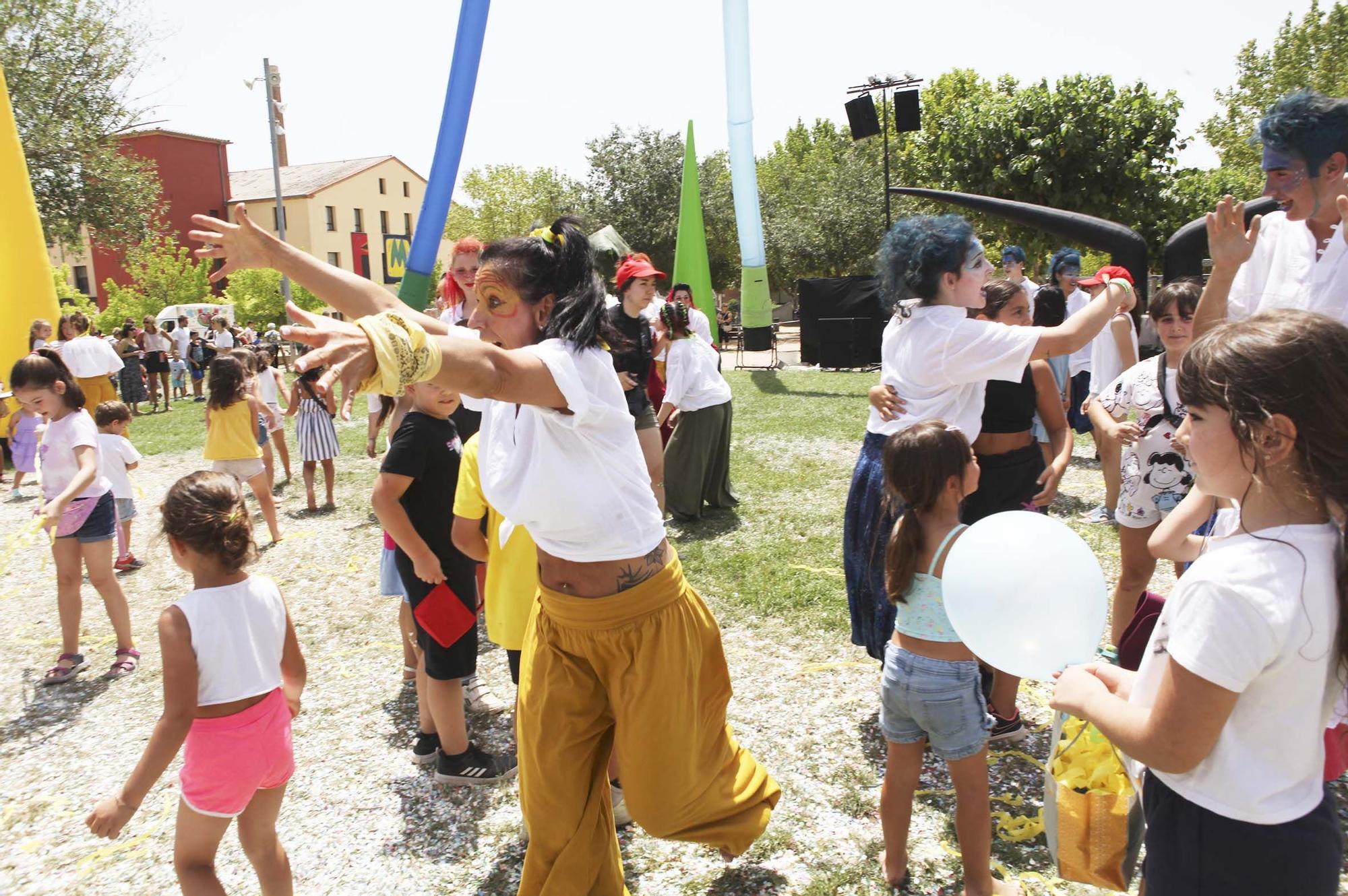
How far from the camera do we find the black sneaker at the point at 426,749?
371cm

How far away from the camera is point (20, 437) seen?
765 cm

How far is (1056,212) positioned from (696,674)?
3388mm

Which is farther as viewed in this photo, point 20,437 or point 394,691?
point 20,437

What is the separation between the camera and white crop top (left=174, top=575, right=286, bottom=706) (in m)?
2.37

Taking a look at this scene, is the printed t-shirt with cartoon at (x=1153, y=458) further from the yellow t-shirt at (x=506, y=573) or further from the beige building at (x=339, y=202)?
the beige building at (x=339, y=202)

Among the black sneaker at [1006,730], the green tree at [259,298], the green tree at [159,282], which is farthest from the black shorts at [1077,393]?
the green tree at [159,282]

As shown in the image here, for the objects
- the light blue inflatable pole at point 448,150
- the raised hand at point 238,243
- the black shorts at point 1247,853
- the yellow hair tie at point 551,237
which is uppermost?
the light blue inflatable pole at point 448,150

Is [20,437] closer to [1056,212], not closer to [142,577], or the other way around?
[142,577]

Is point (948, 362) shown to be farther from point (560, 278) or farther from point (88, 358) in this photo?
point (88, 358)

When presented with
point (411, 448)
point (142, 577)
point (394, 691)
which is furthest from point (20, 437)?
point (411, 448)

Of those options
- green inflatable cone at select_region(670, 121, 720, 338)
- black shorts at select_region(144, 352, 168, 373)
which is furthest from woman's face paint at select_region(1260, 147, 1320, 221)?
black shorts at select_region(144, 352, 168, 373)

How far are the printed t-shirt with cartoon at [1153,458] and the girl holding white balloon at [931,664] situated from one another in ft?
5.47

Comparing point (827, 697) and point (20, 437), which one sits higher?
point (20, 437)

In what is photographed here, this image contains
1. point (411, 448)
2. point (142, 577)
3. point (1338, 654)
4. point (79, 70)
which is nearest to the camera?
point (1338, 654)
